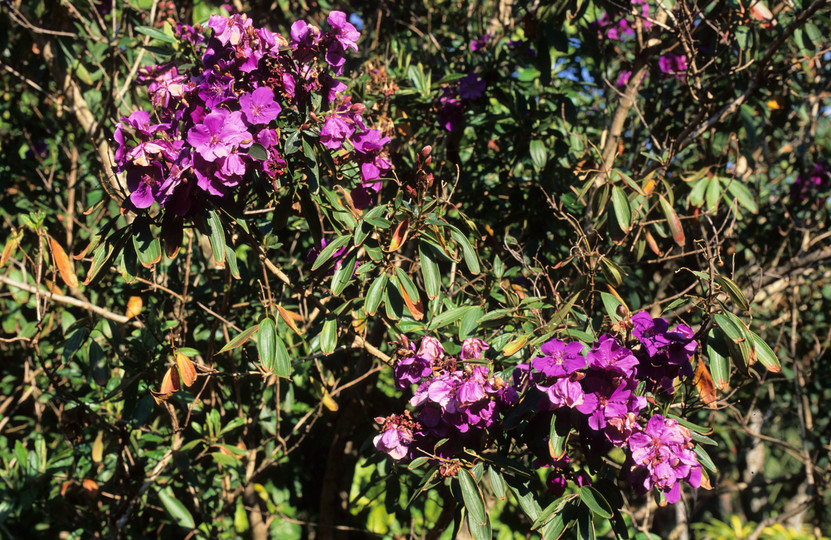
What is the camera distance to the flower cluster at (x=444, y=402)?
1.37 m

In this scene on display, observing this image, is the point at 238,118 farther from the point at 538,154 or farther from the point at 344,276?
the point at 538,154

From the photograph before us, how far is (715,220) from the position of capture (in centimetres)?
262

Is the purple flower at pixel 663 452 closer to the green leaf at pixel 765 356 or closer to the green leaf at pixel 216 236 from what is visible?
the green leaf at pixel 765 356

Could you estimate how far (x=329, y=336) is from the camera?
5.06 feet

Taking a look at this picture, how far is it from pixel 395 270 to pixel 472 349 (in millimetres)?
254

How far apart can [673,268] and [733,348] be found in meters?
1.31

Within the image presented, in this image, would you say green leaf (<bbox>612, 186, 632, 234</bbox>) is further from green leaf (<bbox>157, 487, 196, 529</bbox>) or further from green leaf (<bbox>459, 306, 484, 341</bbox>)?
green leaf (<bbox>157, 487, 196, 529</bbox>)

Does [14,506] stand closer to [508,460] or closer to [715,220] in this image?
[508,460]

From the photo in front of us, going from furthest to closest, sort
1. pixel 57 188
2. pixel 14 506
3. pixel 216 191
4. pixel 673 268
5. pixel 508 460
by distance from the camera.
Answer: pixel 57 188 → pixel 673 268 → pixel 14 506 → pixel 508 460 → pixel 216 191

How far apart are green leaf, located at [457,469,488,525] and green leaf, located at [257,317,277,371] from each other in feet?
1.50

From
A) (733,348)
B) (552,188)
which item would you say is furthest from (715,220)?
(733,348)

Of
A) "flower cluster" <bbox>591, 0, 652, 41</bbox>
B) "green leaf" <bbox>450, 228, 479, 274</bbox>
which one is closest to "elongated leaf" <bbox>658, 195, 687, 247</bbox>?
"green leaf" <bbox>450, 228, 479, 274</bbox>

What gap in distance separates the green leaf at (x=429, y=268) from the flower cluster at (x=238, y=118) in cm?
26

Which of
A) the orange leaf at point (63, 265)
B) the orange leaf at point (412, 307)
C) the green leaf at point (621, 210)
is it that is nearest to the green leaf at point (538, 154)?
the green leaf at point (621, 210)
